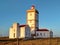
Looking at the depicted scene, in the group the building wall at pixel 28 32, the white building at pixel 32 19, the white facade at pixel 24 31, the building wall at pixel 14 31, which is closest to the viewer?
the white facade at pixel 24 31

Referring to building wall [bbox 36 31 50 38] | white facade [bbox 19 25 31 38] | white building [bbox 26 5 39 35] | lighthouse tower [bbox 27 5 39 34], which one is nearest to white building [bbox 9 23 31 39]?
white facade [bbox 19 25 31 38]

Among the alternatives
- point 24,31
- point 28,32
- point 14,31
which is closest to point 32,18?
point 28,32

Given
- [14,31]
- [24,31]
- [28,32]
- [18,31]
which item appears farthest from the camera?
[28,32]

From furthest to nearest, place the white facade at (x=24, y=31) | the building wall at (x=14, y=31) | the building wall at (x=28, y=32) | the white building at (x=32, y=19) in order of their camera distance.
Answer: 1. the white building at (x=32, y=19)
2. the building wall at (x=28, y=32)
3. the building wall at (x=14, y=31)
4. the white facade at (x=24, y=31)

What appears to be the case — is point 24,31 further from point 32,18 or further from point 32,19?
point 32,18

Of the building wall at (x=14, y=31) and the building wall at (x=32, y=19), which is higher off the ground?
the building wall at (x=32, y=19)

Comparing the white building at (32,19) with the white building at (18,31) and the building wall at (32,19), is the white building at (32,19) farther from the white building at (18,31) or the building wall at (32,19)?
the white building at (18,31)

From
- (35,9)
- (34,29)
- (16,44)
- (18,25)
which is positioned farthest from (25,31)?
(16,44)

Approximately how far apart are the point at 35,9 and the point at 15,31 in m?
10.9

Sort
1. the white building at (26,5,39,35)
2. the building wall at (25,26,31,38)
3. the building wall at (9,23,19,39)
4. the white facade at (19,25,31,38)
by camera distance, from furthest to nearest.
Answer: the white building at (26,5,39,35) → the building wall at (25,26,31,38) → the building wall at (9,23,19,39) → the white facade at (19,25,31,38)

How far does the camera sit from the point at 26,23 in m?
57.7

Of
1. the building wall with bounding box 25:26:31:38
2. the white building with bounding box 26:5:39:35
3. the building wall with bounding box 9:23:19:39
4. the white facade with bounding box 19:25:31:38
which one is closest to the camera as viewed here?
the white facade with bounding box 19:25:31:38

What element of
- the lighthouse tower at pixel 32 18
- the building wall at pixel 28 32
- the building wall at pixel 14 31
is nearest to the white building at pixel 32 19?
the lighthouse tower at pixel 32 18

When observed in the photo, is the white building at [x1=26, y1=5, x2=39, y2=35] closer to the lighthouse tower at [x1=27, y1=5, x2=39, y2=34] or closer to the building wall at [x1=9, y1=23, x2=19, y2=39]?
the lighthouse tower at [x1=27, y1=5, x2=39, y2=34]
